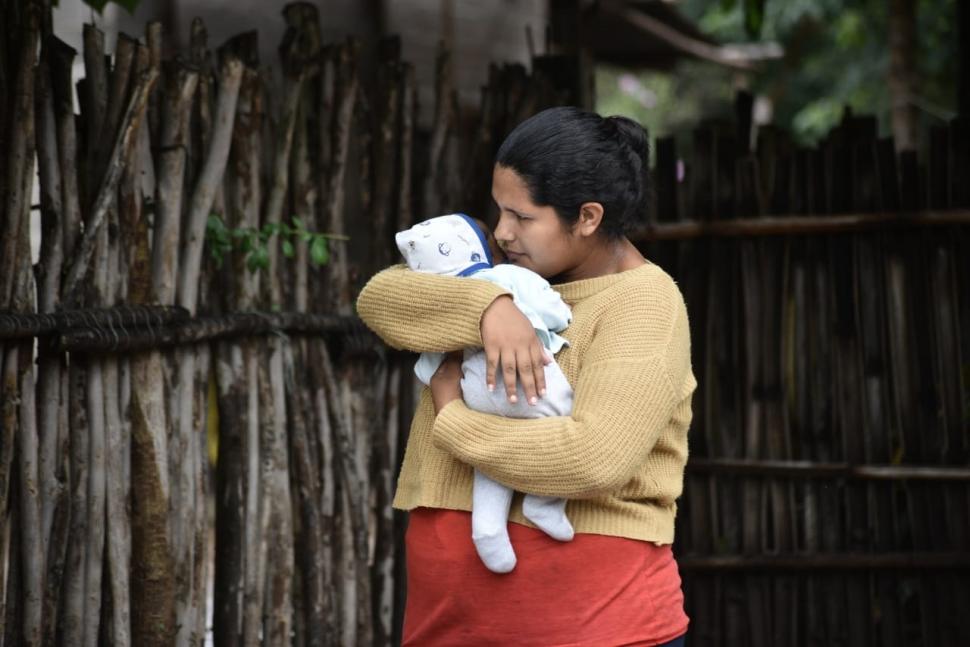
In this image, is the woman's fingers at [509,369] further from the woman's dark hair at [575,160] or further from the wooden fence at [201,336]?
the wooden fence at [201,336]

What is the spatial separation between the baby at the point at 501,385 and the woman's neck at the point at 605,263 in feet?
0.35

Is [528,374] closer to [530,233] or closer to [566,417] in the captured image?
[566,417]

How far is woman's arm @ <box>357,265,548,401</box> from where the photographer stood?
6.94 ft

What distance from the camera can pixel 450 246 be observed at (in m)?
2.29

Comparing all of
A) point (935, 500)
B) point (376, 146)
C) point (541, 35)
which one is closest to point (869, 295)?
point (935, 500)

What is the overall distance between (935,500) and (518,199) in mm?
2943

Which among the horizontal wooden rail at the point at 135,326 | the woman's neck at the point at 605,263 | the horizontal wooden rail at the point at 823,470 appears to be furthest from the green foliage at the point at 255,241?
the horizontal wooden rail at the point at 823,470

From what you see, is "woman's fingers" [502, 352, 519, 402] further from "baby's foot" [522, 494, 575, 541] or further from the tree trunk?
the tree trunk

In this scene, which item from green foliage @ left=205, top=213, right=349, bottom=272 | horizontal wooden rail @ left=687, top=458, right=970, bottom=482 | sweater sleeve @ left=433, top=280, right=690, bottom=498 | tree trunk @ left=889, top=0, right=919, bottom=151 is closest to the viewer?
sweater sleeve @ left=433, top=280, right=690, bottom=498

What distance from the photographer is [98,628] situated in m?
3.18

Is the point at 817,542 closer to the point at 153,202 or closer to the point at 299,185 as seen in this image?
the point at 299,185

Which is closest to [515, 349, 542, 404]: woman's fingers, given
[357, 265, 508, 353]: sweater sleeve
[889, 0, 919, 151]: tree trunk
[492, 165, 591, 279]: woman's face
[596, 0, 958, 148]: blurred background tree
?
[357, 265, 508, 353]: sweater sleeve

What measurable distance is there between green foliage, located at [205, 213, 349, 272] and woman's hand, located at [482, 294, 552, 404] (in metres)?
1.61

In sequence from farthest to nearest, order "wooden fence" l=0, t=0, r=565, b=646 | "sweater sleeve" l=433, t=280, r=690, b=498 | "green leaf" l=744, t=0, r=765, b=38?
"green leaf" l=744, t=0, r=765, b=38 < "wooden fence" l=0, t=0, r=565, b=646 < "sweater sleeve" l=433, t=280, r=690, b=498
